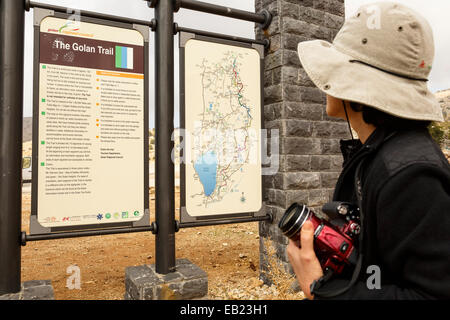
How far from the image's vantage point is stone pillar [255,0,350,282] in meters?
3.54

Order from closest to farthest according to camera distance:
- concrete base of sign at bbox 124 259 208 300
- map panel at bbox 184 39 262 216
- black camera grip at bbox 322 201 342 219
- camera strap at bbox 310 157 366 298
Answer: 1. camera strap at bbox 310 157 366 298
2. black camera grip at bbox 322 201 342 219
3. concrete base of sign at bbox 124 259 208 300
4. map panel at bbox 184 39 262 216

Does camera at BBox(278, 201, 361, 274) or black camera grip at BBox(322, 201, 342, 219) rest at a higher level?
black camera grip at BBox(322, 201, 342, 219)

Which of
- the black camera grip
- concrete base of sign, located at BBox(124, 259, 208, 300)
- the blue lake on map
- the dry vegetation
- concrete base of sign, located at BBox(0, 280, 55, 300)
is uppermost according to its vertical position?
the blue lake on map

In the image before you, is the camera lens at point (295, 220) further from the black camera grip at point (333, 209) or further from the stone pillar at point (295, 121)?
the stone pillar at point (295, 121)

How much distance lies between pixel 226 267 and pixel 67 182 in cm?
289

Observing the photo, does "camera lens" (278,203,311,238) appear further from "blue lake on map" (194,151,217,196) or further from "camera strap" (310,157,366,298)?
"blue lake on map" (194,151,217,196)

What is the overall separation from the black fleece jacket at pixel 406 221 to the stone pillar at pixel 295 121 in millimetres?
2489

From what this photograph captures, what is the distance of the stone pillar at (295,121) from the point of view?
11.6 ft

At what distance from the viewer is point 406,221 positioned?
84cm

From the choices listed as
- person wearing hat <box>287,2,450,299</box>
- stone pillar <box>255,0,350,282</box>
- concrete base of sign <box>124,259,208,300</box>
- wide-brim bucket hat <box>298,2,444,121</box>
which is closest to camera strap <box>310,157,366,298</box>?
person wearing hat <box>287,2,450,299</box>


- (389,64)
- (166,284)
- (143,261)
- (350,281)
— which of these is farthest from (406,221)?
(143,261)

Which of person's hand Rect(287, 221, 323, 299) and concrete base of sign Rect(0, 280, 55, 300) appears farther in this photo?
concrete base of sign Rect(0, 280, 55, 300)

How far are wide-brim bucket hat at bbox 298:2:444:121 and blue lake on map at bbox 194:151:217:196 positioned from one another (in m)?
2.24
